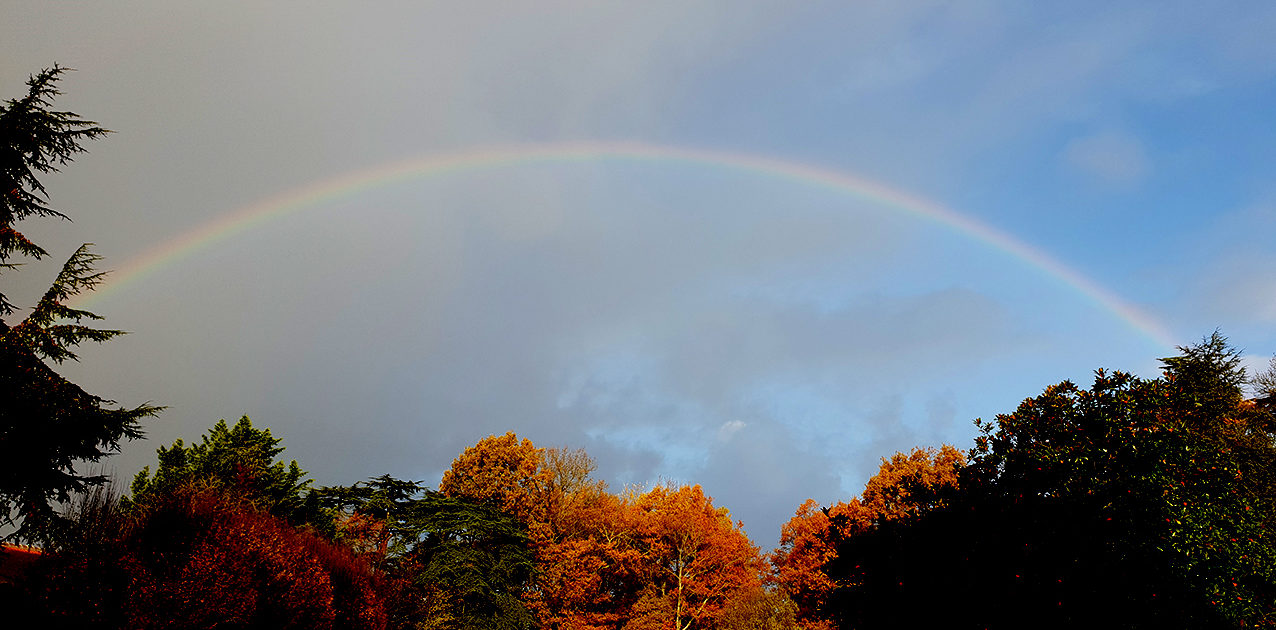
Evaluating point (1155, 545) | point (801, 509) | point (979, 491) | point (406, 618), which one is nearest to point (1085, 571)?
point (1155, 545)

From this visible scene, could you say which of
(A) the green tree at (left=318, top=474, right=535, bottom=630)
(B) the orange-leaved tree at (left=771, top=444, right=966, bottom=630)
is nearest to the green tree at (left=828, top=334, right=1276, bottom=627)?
(B) the orange-leaved tree at (left=771, top=444, right=966, bottom=630)

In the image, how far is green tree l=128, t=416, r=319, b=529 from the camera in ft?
179

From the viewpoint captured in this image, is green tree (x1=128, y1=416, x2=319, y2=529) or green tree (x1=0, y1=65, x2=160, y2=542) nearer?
green tree (x1=0, y1=65, x2=160, y2=542)

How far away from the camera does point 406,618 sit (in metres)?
46.8

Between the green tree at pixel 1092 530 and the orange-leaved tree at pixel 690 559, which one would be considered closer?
the green tree at pixel 1092 530

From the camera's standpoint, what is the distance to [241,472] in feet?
167

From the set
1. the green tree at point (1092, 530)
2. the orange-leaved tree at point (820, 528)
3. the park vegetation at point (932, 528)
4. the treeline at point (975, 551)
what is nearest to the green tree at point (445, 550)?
the treeline at point (975, 551)

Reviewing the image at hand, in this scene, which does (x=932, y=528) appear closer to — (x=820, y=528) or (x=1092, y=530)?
(x=1092, y=530)

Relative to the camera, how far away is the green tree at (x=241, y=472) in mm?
54438

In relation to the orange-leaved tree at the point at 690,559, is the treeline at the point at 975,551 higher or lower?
lower

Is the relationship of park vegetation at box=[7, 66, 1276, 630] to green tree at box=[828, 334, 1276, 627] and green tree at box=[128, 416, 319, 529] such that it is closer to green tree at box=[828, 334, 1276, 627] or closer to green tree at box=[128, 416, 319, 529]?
green tree at box=[828, 334, 1276, 627]

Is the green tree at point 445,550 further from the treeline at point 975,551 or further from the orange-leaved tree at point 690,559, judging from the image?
the orange-leaved tree at point 690,559

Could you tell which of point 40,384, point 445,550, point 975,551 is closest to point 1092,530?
point 975,551

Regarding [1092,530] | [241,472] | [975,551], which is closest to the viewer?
[1092,530]
